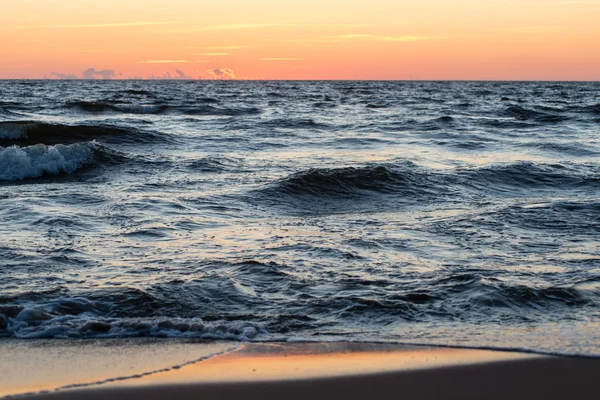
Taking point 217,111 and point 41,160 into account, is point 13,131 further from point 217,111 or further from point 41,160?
point 217,111

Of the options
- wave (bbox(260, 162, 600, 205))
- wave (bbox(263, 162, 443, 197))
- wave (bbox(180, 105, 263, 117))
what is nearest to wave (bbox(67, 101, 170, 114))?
wave (bbox(180, 105, 263, 117))

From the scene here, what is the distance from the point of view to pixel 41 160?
13.2m

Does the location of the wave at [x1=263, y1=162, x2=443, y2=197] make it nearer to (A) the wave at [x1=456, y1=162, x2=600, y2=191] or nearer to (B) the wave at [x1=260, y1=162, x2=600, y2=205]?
(B) the wave at [x1=260, y1=162, x2=600, y2=205]

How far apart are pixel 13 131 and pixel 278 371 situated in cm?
1774

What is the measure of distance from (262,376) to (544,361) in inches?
64.7

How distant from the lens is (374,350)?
14.0 ft

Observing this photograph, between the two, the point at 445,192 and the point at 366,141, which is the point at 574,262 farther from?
the point at 366,141

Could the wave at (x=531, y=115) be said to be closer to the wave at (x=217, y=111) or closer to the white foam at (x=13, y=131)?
the wave at (x=217, y=111)

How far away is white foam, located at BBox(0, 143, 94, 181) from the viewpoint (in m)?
12.7

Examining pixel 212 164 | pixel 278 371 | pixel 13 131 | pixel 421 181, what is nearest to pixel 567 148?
pixel 421 181

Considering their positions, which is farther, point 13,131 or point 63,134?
point 63,134

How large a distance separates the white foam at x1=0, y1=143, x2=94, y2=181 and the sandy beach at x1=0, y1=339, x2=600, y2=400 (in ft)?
29.4

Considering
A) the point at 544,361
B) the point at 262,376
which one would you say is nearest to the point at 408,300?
the point at 544,361

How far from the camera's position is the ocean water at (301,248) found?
4.82m
